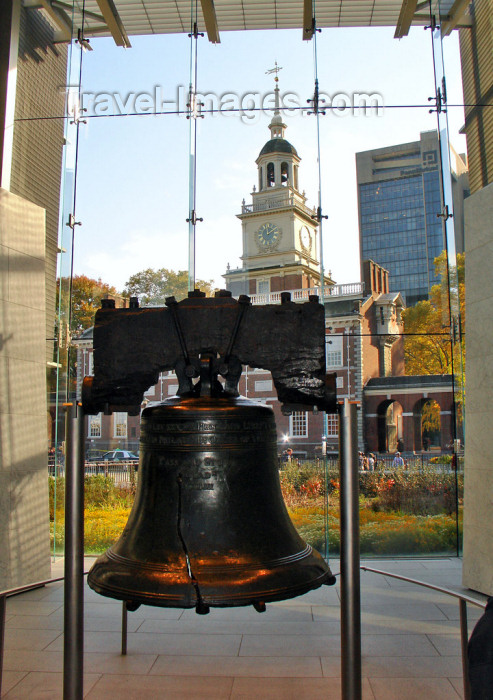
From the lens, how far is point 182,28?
7977mm

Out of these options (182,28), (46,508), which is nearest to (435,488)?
(46,508)

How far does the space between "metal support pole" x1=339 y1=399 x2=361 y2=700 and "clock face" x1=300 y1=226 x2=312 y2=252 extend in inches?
236

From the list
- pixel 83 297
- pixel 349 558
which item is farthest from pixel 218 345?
pixel 83 297

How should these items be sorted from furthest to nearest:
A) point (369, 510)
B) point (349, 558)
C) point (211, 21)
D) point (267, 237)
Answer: point (267, 237)
point (369, 510)
point (211, 21)
point (349, 558)

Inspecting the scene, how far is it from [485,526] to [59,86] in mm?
7571

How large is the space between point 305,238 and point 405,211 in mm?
1501

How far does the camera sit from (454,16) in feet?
24.4

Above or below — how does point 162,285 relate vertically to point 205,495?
above

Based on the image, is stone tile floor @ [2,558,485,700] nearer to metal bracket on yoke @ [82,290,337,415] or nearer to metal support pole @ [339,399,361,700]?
metal support pole @ [339,399,361,700]

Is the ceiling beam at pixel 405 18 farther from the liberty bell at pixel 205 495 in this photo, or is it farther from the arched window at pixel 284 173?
the liberty bell at pixel 205 495

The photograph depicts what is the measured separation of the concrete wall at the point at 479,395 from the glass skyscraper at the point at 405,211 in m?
1.94

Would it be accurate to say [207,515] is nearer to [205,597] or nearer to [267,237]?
[205,597]

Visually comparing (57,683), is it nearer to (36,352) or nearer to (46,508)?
(46,508)

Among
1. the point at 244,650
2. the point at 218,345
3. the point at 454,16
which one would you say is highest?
the point at 454,16
